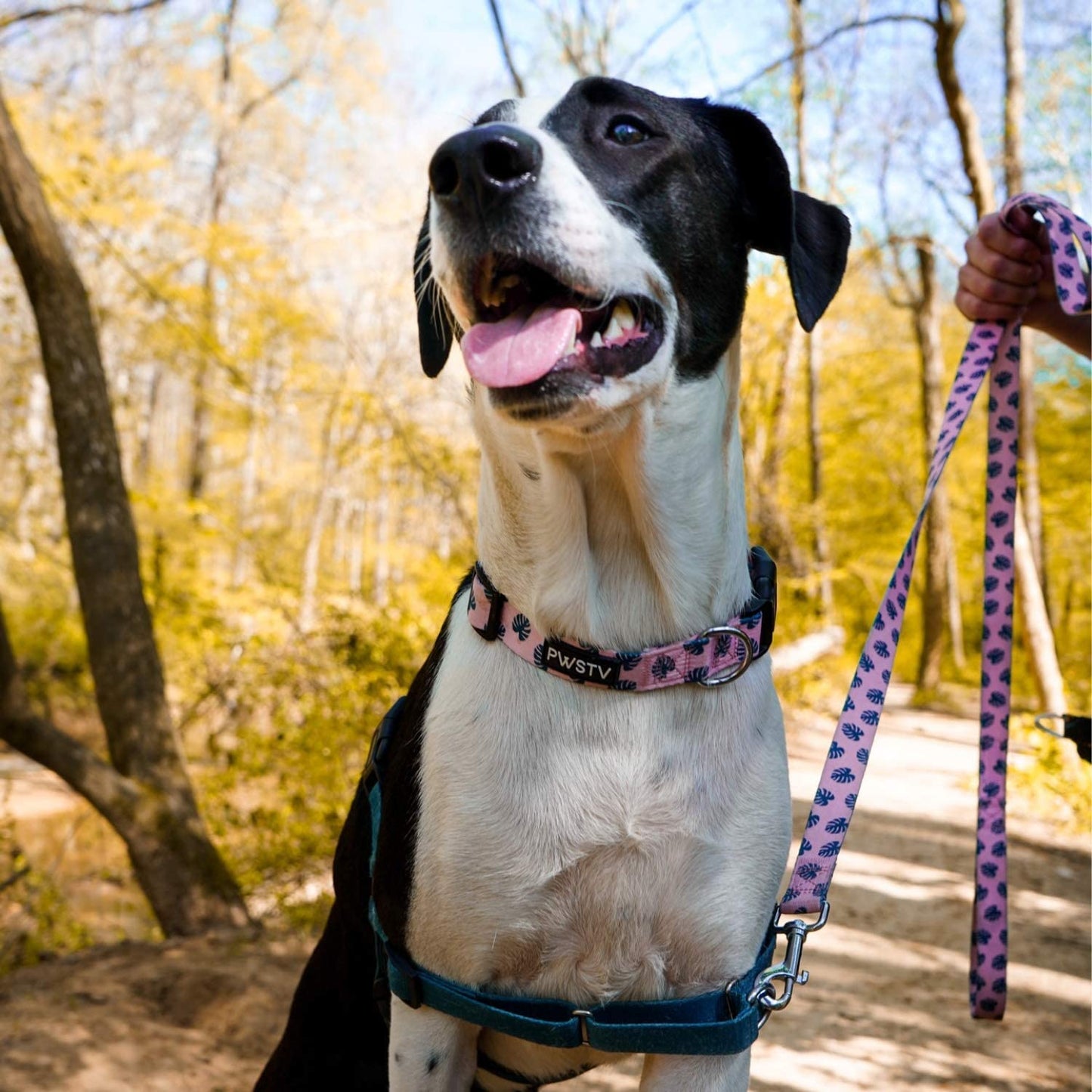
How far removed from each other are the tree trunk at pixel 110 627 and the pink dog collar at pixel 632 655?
310cm

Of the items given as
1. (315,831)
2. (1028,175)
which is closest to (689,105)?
(315,831)

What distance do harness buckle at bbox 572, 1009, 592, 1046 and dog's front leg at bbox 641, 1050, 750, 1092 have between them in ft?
0.49

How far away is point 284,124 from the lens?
17.8 meters

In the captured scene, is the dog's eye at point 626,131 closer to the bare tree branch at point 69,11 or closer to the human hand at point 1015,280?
the human hand at point 1015,280

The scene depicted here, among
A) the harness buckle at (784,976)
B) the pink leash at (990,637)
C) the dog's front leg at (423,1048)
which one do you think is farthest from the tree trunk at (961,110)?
the dog's front leg at (423,1048)

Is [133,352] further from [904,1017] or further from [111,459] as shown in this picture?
[904,1017]

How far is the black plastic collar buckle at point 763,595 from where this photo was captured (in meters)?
1.69

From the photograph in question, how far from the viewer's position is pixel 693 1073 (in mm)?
1599

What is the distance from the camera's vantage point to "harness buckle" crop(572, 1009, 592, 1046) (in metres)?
1.55

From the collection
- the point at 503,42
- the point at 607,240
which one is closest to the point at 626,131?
the point at 607,240

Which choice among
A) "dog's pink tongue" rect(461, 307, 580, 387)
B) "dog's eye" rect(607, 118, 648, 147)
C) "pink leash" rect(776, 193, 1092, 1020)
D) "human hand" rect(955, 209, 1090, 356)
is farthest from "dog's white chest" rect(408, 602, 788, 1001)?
"human hand" rect(955, 209, 1090, 356)

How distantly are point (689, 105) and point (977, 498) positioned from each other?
17.6 m

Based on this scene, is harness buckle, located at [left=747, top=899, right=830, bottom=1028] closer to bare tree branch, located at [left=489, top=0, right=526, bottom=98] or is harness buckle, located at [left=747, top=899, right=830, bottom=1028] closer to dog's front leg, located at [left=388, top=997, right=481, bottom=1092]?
dog's front leg, located at [left=388, top=997, right=481, bottom=1092]

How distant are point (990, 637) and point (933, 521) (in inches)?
467
